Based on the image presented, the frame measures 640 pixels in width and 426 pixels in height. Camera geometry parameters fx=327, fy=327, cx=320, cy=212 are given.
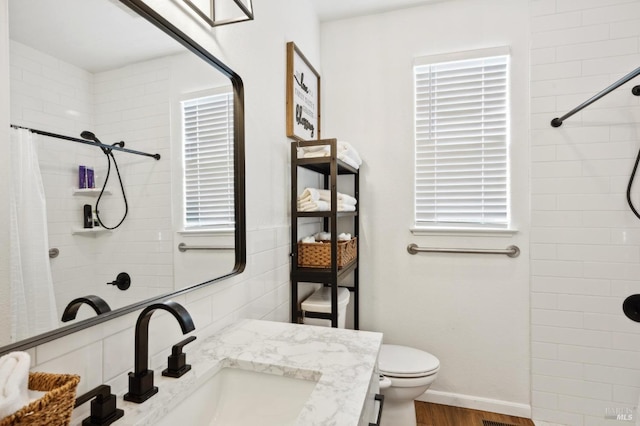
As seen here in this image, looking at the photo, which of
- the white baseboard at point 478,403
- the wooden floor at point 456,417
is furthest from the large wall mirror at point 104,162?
the white baseboard at point 478,403

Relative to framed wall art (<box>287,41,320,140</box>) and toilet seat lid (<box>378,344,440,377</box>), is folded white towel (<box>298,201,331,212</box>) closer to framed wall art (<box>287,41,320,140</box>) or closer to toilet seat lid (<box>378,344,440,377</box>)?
framed wall art (<box>287,41,320,140</box>)

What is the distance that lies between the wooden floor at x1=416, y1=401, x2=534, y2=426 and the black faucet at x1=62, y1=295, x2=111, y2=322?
1907mm

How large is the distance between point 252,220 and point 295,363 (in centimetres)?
64

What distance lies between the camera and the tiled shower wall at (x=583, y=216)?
5.97 feet

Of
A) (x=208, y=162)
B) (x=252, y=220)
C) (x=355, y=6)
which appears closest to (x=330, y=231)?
(x=252, y=220)

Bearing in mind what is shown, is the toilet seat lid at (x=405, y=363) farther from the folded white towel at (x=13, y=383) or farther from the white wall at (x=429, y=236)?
the folded white towel at (x=13, y=383)

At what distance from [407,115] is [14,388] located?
86.2 inches

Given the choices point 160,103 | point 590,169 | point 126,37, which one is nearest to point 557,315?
point 590,169

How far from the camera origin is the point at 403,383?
1.67m

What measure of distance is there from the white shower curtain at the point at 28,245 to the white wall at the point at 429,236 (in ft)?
6.09

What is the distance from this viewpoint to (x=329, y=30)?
2.32 metres

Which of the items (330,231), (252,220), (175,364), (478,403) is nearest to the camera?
(175,364)

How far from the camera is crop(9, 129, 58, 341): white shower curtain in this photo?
57 centimetres

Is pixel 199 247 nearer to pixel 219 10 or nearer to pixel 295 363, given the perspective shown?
pixel 295 363
